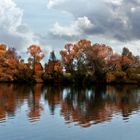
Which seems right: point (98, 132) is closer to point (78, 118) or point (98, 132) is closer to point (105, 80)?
point (78, 118)

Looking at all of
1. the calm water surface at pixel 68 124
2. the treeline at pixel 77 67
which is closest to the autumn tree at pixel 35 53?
the treeline at pixel 77 67

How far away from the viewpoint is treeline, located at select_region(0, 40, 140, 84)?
127 metres

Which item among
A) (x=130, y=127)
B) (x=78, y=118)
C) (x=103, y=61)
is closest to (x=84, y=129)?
(x=130, y=127)

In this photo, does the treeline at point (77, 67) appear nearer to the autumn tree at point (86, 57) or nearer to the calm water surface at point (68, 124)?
the autumn tree at point (86, 57)

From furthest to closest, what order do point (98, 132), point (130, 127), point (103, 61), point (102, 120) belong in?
point (103, 61) < point (102, 120) < point (130, 127) < point (98, 132)

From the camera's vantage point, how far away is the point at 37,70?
132 metres

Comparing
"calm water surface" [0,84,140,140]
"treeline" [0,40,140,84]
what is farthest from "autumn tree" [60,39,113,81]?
"calm water surface" [0,84,140,140]

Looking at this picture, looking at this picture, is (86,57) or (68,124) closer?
(68,124)

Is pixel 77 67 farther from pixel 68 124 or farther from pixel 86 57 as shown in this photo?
pixel 68 124

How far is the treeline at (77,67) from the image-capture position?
127 metres

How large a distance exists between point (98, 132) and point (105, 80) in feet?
319

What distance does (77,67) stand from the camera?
127750mm

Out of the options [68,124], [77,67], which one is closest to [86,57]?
[77,67]

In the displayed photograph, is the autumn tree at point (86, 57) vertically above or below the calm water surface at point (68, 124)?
above
